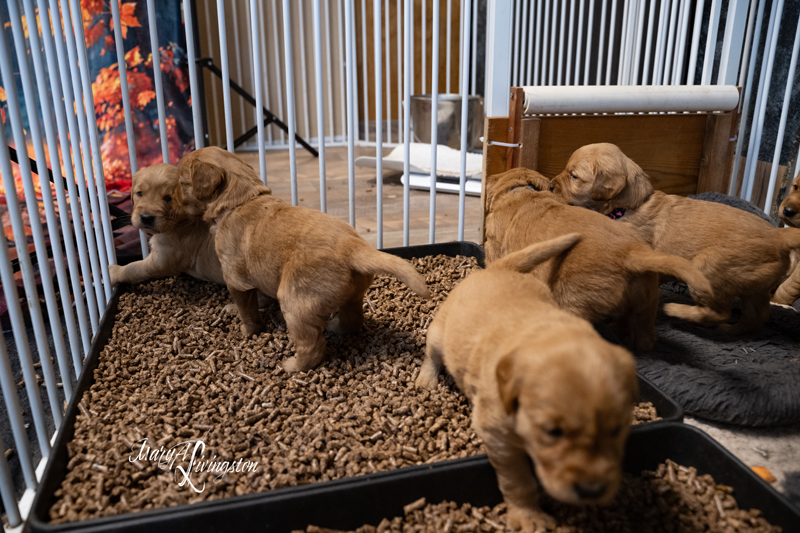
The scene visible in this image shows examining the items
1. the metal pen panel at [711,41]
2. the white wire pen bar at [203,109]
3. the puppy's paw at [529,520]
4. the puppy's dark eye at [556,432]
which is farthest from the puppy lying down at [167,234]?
the metal pen panel at [711,41]

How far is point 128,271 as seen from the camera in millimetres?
2852

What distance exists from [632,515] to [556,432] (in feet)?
2.07

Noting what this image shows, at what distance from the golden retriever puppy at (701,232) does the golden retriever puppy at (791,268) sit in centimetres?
36

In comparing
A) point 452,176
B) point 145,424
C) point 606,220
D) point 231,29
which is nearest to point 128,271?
point 145,424

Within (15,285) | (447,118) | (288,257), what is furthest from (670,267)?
(447,118)

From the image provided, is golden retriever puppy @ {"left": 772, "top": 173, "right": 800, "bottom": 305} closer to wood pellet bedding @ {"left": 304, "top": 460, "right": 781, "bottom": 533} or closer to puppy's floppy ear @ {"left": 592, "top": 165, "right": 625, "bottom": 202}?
puppy's floppy ear @ {"left": 592, "top": 165, "right": 625, "bottom": 202}

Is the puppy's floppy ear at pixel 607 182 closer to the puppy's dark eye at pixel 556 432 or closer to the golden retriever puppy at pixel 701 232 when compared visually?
the golden retriever puppy at pixel 701 232

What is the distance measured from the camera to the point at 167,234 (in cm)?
280

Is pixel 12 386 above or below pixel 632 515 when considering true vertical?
above

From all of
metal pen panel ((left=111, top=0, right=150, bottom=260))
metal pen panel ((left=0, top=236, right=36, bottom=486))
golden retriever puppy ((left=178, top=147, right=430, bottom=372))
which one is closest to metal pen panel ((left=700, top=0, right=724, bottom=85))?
golden retriever puppy ((left=178, top=147, right=430, bottom=372))

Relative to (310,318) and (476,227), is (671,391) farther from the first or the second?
(476,227)

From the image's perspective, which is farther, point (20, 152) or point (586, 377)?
point (20, 152)

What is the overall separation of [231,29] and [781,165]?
6149 millimetres

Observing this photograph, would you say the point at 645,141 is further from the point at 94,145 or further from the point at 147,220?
the point at 94,145
